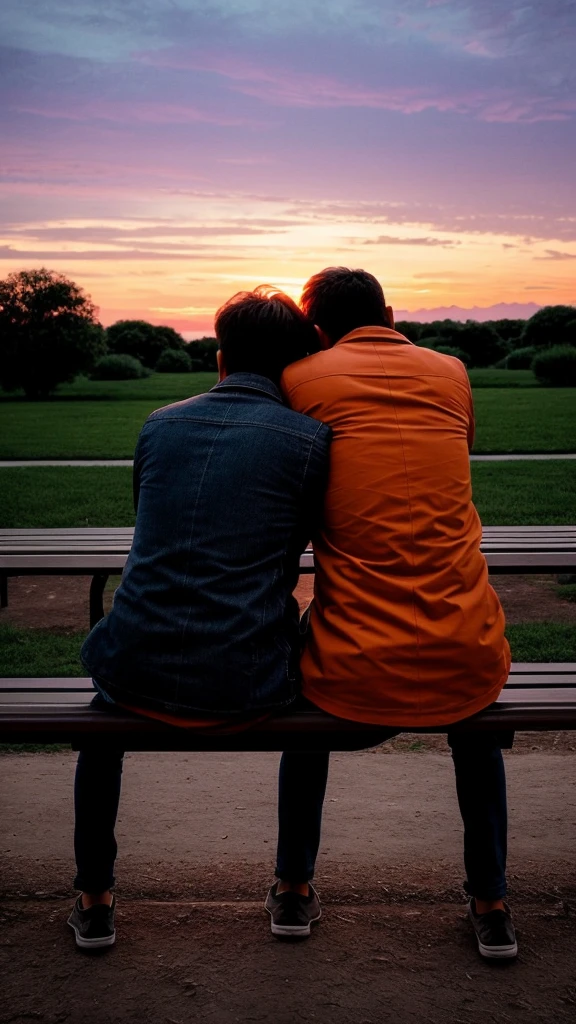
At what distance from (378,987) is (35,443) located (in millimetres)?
14381

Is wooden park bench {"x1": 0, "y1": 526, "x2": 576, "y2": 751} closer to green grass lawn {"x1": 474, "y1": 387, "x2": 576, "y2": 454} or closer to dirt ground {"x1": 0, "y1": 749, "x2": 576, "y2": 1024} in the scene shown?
dirt ground {"x1": 0, "y1": 749, "x2": 576, "y2": 1024}

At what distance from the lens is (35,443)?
15.9 m

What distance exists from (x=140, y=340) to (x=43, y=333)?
19067mm

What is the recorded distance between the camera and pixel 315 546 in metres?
2.37

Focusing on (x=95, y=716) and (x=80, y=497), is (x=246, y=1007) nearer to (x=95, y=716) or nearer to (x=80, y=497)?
(x=95, y=716)

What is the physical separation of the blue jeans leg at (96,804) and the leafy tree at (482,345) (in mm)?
44006

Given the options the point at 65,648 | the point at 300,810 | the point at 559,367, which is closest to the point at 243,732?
the point at 300,810

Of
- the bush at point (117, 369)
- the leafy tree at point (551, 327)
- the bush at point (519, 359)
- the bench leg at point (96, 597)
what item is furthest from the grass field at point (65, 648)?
the bush at point (519, 359)

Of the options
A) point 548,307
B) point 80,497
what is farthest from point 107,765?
point 548,307

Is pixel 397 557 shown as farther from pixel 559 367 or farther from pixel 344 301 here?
pixel 559 367

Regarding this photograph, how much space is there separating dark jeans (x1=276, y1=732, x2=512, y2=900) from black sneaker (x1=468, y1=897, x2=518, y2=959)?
0.05m

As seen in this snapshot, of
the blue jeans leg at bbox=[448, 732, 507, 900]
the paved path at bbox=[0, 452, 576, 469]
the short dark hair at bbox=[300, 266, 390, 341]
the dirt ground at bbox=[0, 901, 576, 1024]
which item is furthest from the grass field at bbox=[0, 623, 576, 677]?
the paved path at bbox=[0, 452, 576, 469]

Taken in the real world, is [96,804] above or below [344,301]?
below

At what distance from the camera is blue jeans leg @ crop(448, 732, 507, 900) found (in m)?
2.52
